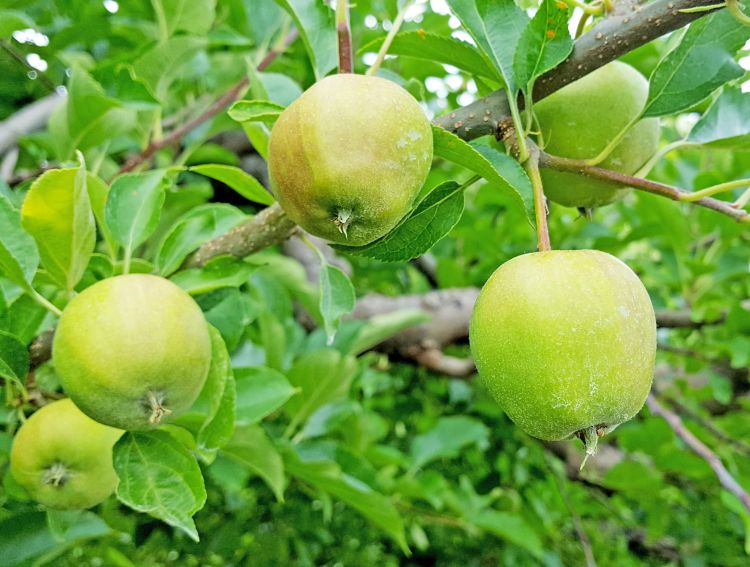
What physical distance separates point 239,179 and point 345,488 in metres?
0.71

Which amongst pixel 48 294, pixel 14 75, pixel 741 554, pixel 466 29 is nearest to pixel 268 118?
pixel 466 29

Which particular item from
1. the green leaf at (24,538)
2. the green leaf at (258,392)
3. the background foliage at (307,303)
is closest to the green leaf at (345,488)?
the background foliage at (307,303)

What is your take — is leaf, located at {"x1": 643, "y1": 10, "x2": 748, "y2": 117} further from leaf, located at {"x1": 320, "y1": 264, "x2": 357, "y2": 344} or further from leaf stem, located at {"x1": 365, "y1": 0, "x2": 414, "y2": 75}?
leaf, located at {"x1": 320, "y1": 264, "x2": 357, "y2": 344}

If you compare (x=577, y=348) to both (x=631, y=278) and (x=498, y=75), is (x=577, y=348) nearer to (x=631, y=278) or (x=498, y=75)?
(x=631, y=278)

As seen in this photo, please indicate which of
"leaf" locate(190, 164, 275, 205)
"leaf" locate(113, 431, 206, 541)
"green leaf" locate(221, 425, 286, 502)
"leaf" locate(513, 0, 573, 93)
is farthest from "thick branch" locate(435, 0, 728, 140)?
"green leaf" locate(221, 425, 286, 502)

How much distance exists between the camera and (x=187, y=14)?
58.6 inches

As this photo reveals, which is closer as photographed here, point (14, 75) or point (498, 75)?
point (498, 75)

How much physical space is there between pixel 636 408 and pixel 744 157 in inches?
64.6

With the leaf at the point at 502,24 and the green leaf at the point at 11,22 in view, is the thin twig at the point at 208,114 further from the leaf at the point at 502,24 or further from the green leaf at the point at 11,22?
the leaf at the point at 502,24

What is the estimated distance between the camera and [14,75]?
1.91 metres

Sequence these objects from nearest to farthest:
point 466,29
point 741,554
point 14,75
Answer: point 466,29 < point 14,75 < point 741,554

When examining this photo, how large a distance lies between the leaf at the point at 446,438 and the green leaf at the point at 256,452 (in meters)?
1.12

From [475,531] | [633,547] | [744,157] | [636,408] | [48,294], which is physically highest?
[636,408]

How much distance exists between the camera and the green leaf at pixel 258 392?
1062 mm
